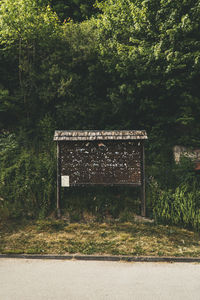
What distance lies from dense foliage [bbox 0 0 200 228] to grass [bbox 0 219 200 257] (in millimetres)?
2321

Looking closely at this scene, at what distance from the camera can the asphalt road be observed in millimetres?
3998

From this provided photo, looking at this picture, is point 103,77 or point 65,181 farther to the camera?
point 103,77

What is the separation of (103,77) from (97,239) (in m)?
8.29

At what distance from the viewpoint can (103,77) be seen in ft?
39.6

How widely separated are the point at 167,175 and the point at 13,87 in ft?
28.3

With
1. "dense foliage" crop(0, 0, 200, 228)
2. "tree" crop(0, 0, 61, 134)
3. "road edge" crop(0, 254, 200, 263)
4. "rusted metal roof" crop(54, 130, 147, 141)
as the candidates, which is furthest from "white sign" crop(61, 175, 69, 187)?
"tree" crop(0, 0, 61, 134)

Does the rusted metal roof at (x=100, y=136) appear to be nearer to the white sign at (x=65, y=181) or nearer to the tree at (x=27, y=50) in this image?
the white sign at (x=65, y=181)

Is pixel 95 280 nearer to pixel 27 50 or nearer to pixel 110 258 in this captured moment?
pixel 110 258

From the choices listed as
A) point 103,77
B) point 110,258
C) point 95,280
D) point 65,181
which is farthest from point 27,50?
point 95,280

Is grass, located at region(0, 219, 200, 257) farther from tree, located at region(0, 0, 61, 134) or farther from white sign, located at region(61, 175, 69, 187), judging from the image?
tree, located at region(0, 0, 61, 134)

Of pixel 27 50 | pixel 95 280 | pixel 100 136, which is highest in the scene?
pixel 27 50

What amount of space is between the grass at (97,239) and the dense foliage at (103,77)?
2.32 m

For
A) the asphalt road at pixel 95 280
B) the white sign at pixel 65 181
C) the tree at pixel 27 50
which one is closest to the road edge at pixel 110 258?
the asphalt road at pixel 95 280

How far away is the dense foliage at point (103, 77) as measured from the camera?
9.59 metres
